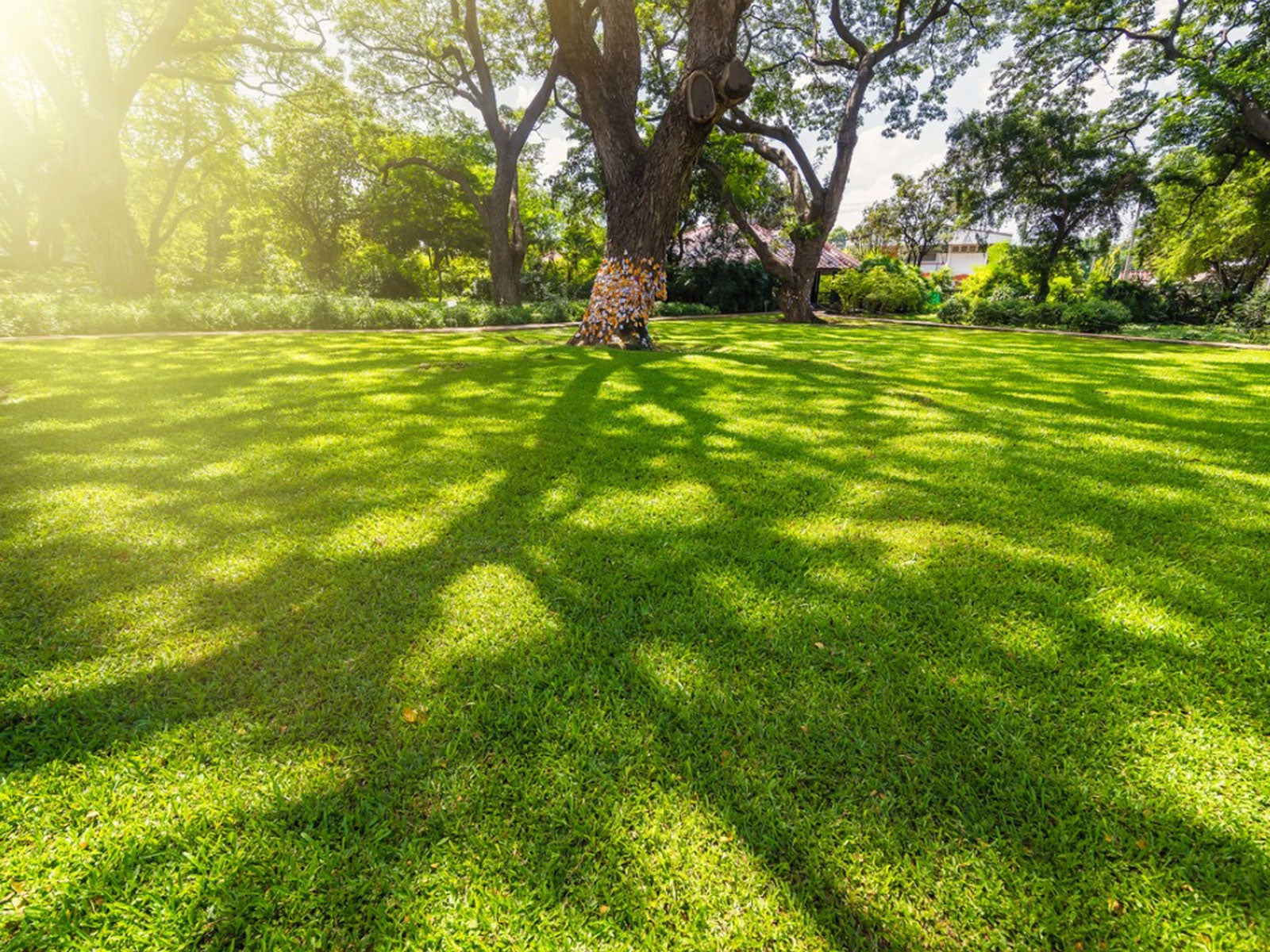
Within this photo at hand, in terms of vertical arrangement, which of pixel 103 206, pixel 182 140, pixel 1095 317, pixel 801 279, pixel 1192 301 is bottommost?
pixel 1095 317

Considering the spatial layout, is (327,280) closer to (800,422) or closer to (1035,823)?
(800,422)

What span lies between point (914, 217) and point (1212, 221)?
25967mm

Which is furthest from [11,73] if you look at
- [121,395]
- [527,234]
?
[121,395]

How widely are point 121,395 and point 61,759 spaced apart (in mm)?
5147

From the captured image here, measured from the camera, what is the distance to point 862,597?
220cm

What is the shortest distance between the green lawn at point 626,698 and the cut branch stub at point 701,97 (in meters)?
6.30

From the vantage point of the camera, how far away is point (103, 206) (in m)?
12.1

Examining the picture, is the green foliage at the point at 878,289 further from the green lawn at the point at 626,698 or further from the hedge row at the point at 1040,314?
the green lawn at the point at 626,698

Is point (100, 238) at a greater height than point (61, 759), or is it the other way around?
point (100, 238)

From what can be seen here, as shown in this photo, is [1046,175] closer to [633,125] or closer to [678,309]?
[678,309]

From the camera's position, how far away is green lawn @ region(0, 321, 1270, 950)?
1170mm

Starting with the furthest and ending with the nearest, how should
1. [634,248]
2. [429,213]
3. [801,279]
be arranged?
[429,213] < [801,279] < [634,248]

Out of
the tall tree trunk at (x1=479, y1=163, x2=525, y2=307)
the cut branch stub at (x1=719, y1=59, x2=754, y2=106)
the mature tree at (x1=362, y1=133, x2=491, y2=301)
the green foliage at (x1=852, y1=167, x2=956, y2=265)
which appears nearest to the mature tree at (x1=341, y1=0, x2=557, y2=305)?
the tall tree trunk at (x1=479, y1=163, x2=525, y2=307)

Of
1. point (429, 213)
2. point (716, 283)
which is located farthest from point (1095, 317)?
point (429, 213)
